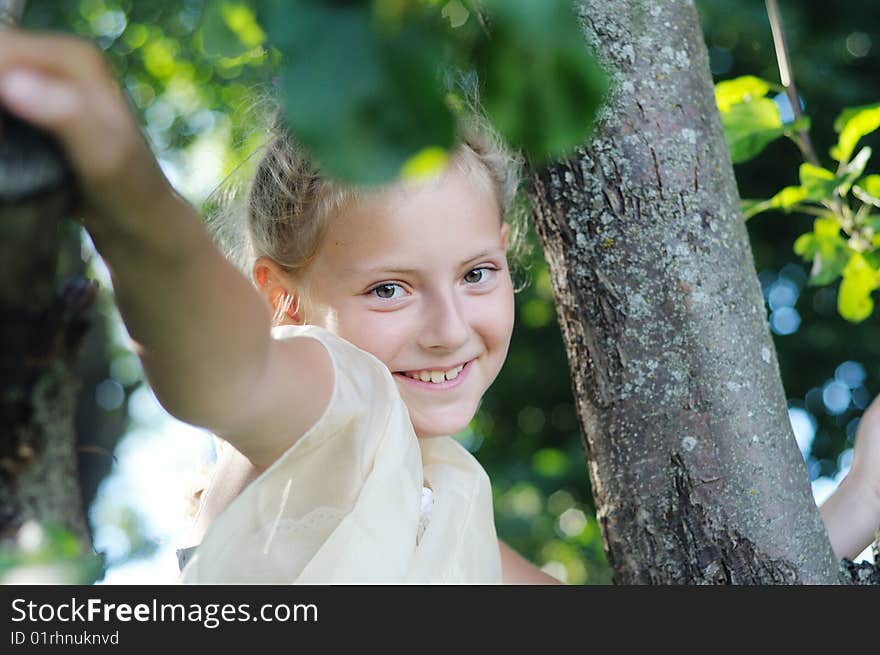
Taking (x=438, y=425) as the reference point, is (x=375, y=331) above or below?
above

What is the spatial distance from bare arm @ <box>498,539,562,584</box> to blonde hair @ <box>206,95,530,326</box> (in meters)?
0.70

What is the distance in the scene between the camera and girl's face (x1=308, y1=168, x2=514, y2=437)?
162 centimetres

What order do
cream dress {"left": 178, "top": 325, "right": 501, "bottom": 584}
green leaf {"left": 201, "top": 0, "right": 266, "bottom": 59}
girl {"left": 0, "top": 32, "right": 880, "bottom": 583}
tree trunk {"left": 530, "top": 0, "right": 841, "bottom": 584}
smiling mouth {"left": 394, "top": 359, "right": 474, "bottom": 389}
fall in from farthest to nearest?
green leaf {"left": 201, "top": 0, "right": 266, "bottom": 59} < smiling mouth {"left": 394, "top": 359, "right": 474, "bottom": 389} < tree trunk {"left": 530, "top": 0, "right": 841, "bottom": 584} < cream dress {"left": 178, "top": 325, "right": 501, "bottom": 584} < girl {"left": 0, "top": 32, "right": 880, "bottom": 583}

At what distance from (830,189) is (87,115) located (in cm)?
158

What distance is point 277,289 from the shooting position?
1.87 meters

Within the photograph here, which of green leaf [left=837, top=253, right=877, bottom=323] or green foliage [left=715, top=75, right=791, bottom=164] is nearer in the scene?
green foliage [left=715, top=75, right=791, bottom=164]

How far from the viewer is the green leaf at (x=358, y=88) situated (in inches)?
20.1

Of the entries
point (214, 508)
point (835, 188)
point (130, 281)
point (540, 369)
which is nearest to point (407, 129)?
point (130, 281)

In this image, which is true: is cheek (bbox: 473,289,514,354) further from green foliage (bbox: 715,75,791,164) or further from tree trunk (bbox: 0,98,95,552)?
tree trunk (bbox: 0,98,95,552)

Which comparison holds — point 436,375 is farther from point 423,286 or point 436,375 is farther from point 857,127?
point 857,127

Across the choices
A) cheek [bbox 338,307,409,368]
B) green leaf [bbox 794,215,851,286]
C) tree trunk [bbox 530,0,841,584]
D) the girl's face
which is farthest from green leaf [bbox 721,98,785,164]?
cheek [bbox 338,307,409,368]

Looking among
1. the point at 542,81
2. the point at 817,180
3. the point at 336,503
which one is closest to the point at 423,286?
the point at 336,503

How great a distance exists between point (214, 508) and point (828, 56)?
4334 mm

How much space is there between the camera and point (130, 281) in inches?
33.6
